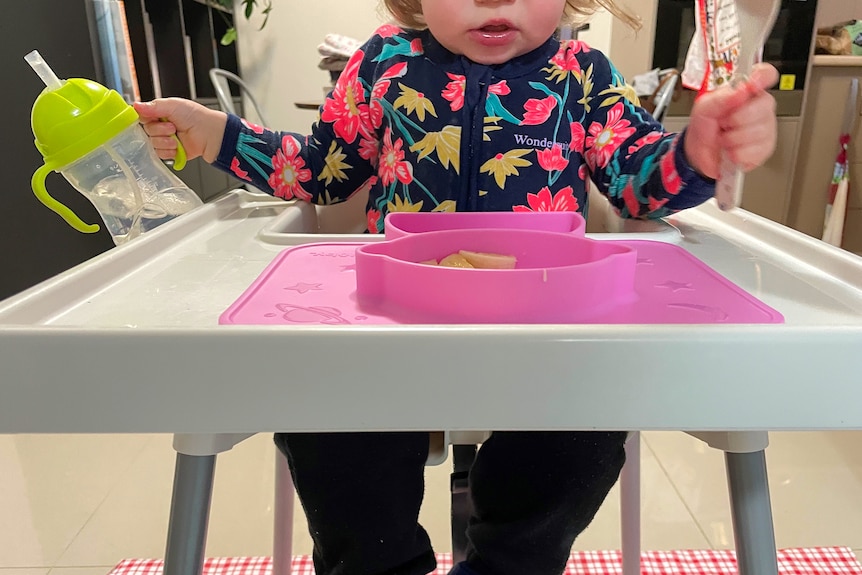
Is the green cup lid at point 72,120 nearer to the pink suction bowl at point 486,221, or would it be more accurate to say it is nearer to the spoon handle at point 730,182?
the pink suction bowl at point 486,221

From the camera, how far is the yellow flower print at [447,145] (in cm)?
66

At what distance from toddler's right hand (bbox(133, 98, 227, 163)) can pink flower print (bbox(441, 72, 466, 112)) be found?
22 cm

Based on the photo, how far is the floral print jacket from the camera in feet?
2.14

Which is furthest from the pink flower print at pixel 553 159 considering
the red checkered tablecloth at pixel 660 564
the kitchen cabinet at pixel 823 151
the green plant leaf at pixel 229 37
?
the kitchen cabinet at pixel 823 151

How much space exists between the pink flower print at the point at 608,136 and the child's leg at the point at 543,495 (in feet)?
0.91

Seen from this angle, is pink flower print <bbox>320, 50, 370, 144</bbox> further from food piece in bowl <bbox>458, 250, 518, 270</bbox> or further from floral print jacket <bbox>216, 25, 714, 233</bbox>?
food piece in bowl <bbox>458, 250, 518, 270</bbox>

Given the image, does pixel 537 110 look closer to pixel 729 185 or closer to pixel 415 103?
pixel 415 103

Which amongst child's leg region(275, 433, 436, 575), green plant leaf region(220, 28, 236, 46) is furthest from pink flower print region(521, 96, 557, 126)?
green plant leaf region(220, 28, 236, 46)

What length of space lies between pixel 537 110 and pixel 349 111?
203 millimetres

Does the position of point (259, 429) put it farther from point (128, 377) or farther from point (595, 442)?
point (595, 442)

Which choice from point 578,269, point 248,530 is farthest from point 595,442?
point 248,530

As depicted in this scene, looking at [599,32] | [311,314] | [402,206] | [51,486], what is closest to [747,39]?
[311,314]

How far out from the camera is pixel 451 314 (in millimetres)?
321

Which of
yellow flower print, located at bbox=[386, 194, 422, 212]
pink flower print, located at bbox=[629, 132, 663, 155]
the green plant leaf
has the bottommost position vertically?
yellow flower print, located at bbox=[386, 194, 422, 212]
